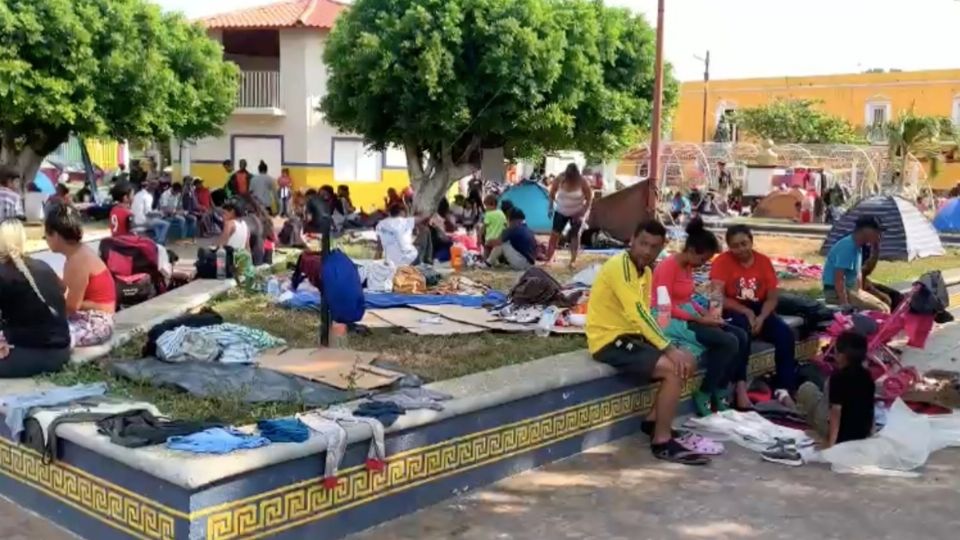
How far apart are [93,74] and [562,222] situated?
33.6 feet

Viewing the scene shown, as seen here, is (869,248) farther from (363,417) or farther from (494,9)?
(494,9)

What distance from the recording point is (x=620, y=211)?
1669cm

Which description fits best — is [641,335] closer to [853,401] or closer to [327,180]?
[853,401]

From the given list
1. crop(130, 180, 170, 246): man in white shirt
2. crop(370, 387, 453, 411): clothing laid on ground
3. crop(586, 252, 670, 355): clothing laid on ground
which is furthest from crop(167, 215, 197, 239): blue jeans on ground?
crop(370, 387, 453, 411): clothing laid on ground

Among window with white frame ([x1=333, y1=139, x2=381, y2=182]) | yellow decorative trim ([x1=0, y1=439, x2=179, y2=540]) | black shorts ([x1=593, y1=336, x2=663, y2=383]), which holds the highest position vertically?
window with white frame ([x1=333, y1=139, x2=381, y2=182])

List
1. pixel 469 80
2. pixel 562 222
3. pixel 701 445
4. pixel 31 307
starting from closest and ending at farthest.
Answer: pixel 31 307 → pixel 701 445 → pixel 562 222 → pixel 469 80

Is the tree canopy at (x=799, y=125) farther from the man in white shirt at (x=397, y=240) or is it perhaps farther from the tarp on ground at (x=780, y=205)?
the man in white shirt at (x=397, y=240)

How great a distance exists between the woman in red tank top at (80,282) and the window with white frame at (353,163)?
22.9 meters

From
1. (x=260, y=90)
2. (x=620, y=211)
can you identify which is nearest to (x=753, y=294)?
(x=620, y=211)

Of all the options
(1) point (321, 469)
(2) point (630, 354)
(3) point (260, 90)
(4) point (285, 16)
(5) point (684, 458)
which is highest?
(4) point (285, 16)

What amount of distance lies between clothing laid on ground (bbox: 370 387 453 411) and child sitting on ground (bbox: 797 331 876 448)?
7.90 ft

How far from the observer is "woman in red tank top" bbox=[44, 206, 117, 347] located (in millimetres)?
6328

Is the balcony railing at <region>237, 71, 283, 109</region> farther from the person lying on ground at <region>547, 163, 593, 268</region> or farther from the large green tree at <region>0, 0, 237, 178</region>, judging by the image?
the person lying on ground at <region>547, 163, 593, 268</region>

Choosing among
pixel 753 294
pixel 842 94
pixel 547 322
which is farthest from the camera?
pixel 842 94
